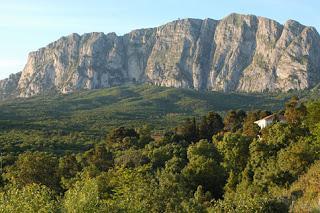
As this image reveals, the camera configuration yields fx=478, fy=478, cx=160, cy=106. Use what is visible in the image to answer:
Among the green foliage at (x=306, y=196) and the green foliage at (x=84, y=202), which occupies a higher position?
the green foliage at (x=84, y=202)

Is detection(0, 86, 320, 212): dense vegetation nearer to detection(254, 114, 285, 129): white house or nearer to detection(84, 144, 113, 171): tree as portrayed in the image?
detection(84, 144, 113, 171): tree

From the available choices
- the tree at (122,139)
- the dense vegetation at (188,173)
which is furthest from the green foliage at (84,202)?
the tree at (122,139)

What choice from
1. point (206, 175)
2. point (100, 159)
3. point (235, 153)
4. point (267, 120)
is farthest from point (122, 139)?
point (206, 175)

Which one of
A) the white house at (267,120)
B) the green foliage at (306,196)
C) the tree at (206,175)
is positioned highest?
the white house at (267,120)

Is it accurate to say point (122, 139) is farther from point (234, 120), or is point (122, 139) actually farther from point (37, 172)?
point (37, 172)

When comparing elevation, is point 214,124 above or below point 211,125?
above

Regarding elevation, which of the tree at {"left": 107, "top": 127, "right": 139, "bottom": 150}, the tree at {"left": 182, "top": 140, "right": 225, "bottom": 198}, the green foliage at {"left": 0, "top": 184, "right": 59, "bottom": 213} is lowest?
the tree at {"left": 182, "top": 140, "right": 225, "bottom": 198}

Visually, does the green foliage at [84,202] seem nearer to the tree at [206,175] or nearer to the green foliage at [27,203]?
the green foliage at [27,203]

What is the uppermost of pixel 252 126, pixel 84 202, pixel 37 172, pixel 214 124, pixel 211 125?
pixel 252 126

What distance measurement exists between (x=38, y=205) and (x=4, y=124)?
12490cm

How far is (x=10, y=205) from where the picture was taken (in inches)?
1070

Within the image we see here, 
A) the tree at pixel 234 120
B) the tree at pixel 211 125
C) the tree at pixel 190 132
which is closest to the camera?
the tree at pixel 190 132

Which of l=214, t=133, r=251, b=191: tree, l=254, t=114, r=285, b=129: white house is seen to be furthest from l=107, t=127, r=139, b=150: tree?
l=214, t=133, r=251, b=191: tree

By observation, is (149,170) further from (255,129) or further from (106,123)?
(106,123)
